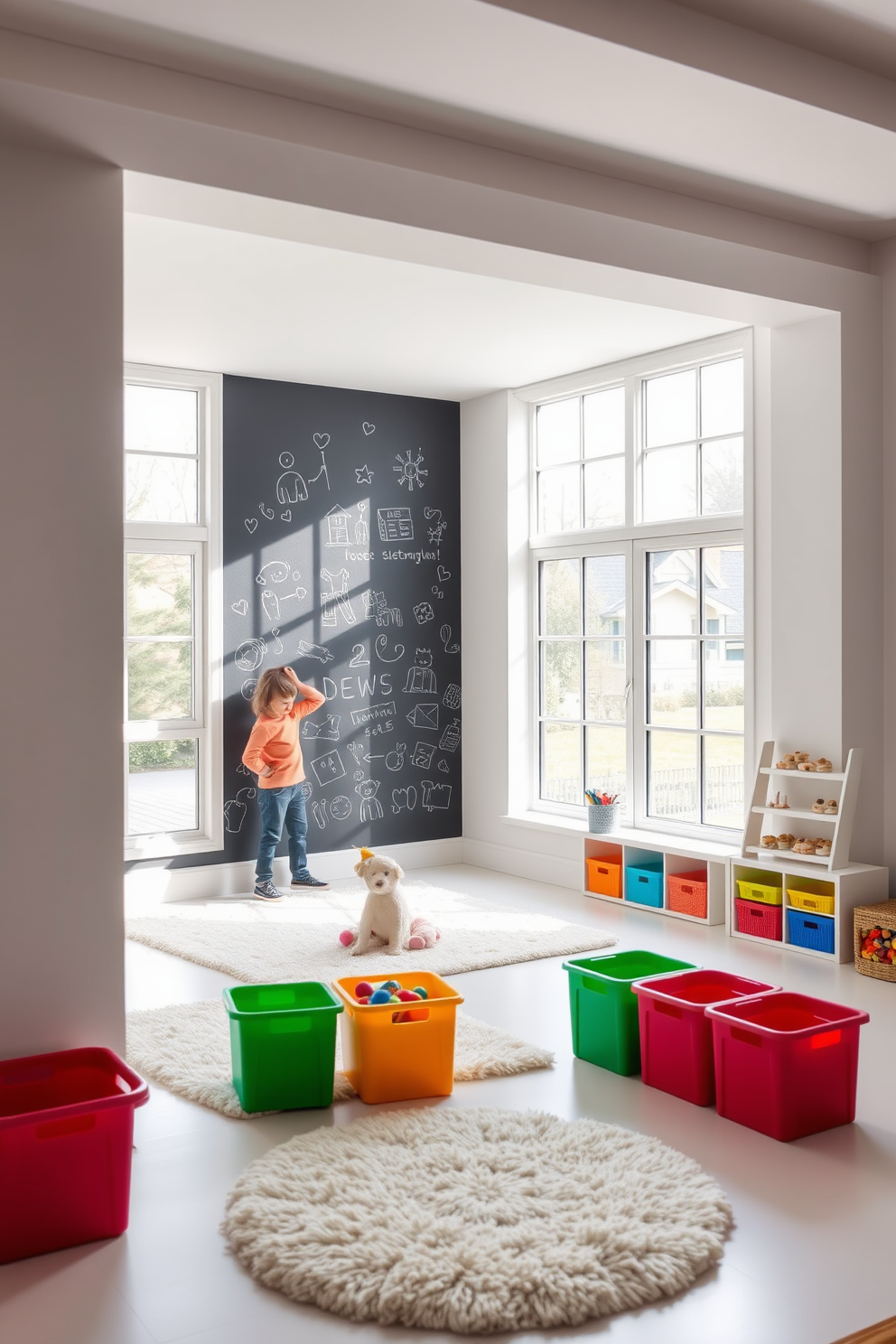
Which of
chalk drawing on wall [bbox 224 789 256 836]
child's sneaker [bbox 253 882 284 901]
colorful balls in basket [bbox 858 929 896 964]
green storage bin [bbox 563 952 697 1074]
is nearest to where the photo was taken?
green storage bin [bbox 563 952 697 1074]

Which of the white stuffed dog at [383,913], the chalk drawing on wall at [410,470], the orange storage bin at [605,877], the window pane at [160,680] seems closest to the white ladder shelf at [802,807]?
the orange storage bin at [605,877]

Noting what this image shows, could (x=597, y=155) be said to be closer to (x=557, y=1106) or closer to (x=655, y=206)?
(x=655, y=206)

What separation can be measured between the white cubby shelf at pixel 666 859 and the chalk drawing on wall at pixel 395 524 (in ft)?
7.05

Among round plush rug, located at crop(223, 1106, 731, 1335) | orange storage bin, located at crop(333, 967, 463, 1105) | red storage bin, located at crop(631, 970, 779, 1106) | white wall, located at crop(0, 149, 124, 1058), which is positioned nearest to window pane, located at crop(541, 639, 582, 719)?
red storage bin, located at crop(631, 970, 779, 1106)

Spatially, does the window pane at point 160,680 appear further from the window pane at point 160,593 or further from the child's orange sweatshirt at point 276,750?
the child's orange sweatshirt at point 276,750

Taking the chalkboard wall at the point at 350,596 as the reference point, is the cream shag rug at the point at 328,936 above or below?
below

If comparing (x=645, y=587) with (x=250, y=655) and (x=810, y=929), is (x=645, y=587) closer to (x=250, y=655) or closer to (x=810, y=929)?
(x=810, y=929)

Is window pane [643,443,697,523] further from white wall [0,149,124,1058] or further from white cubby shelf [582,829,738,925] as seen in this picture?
white wall [0,149,124,1058]

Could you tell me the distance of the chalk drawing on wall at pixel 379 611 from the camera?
6777 millimetres

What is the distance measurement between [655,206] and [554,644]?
10.0 ft

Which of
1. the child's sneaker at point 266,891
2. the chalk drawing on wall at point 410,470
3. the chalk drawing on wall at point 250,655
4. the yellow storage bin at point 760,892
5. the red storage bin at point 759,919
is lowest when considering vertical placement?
the child's sneaker at point 266,891

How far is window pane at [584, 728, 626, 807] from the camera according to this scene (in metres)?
6.26

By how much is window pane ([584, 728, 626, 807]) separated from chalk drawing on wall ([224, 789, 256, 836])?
6.31ft

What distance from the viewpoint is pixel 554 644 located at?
22.0 ft
